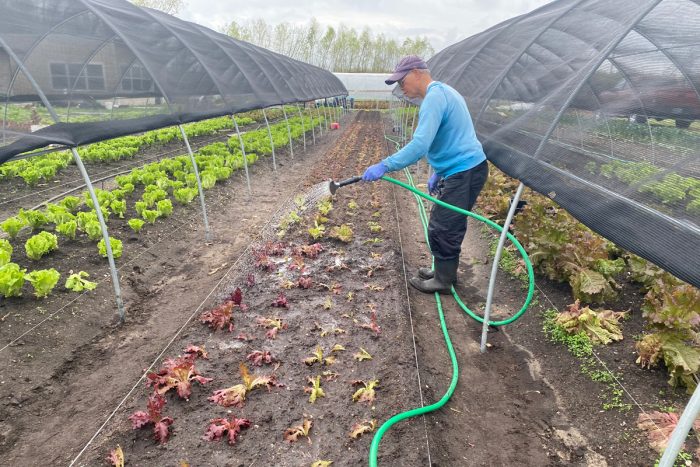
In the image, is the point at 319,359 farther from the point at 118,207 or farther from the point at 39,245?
the point at 118,207

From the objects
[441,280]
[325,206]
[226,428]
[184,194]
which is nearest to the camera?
[226,428]

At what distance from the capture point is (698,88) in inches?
84.1

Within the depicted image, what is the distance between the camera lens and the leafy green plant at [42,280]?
415cm

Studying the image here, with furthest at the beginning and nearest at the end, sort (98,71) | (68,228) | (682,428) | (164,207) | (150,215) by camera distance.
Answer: (164,207)
(150,215)
(68,228)
(98,71)
(682,428)

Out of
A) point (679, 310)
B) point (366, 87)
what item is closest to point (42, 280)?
point (679, 310)

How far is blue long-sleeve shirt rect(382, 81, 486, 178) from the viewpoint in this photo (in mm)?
3891

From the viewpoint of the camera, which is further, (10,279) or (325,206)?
(325,206)

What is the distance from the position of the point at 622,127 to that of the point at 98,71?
5673 mm

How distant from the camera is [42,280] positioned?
13.7 ft

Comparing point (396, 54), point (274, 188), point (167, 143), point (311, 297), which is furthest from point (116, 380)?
point (396, 54)

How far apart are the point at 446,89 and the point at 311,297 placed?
2.70 metres

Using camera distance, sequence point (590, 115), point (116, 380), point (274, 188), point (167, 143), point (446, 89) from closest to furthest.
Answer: point (590, 115)
point (116, 380)
point (446, 89)
point (274, 188)
point (167, 143)

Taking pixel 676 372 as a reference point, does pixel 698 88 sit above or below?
above

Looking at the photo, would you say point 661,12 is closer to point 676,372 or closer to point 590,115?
point 590,115
